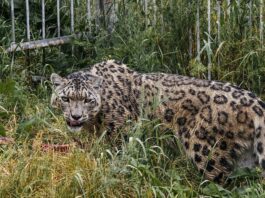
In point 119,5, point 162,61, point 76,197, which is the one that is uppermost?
point 119,5

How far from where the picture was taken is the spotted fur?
6.40 meters

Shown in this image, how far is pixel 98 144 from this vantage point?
21.4ft

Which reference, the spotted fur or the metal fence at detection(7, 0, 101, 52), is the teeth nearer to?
the spotted fur

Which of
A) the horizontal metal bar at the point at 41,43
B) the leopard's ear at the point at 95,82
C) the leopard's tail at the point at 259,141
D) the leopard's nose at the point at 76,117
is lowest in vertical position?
the leopard's tail at the point at 259,141

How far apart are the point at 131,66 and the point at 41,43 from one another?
1192 mm

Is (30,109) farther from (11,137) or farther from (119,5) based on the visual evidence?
(119,5)

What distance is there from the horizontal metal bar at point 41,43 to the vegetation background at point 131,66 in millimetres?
89

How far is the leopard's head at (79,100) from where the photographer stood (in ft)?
22.4

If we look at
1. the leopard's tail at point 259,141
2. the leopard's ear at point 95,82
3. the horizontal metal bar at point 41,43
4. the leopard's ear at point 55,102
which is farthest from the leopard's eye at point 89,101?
the horizontal metal bar at point 41,43

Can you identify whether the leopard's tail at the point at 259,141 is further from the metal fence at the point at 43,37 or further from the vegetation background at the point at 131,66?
the metal fence at the point at 43,37

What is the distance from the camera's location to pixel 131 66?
8.45m

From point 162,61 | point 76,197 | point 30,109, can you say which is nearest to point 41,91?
point 30,109

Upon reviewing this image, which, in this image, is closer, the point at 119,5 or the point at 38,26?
the point at 119,5

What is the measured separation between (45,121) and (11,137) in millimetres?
313
